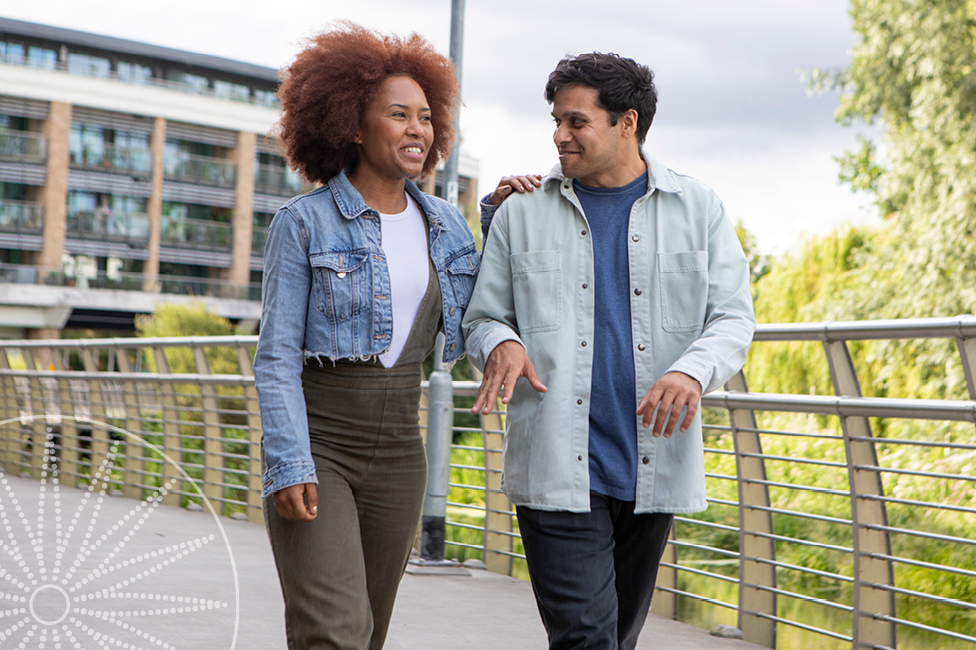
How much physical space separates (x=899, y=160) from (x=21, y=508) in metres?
14.9

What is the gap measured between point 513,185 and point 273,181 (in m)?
61.4

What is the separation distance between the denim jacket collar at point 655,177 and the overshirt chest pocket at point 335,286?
62cm

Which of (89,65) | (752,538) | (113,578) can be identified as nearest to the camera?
(752,538)

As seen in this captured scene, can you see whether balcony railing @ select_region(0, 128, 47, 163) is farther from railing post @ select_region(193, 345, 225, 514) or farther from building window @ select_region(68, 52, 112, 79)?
railing post @ select_region(193, 345, 225, 514)

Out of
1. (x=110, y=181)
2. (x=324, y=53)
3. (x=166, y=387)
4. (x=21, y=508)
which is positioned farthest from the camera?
(x=110, y=181)

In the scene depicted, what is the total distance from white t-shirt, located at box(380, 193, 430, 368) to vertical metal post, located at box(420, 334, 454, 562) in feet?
13.6

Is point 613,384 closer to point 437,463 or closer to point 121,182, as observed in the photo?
point 437,463

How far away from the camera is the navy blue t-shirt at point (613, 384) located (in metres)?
3.24

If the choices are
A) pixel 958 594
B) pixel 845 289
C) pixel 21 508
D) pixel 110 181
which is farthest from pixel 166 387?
pixel 110 181

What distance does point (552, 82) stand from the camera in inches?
134

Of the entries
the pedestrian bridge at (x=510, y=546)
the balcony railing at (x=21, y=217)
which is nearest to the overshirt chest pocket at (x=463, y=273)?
the pedestrian bridge at (x=510, y=546)

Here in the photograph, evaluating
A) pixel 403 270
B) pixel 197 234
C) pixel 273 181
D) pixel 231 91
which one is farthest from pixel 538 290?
pixel 231 91

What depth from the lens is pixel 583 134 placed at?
3.29m

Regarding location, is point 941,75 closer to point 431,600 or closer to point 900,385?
point 900,385
